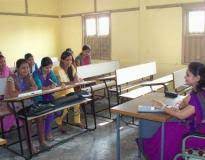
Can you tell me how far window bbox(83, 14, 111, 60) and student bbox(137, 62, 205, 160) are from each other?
4456 mm

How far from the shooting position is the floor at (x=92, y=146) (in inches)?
141

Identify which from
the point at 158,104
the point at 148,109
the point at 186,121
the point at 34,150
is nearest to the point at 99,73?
the point at 34,150

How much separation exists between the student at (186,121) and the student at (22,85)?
1.53 metres

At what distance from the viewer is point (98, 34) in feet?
24.5

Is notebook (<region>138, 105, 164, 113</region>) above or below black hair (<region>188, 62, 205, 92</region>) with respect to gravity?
below

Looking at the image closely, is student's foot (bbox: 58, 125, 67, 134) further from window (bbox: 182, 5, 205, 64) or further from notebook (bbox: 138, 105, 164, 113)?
window (bbox: 182, 5, 205, 64)

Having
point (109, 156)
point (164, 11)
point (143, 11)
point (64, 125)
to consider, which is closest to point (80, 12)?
point (143, 11)

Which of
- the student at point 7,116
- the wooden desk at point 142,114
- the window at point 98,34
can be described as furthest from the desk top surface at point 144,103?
the window at point 98,34

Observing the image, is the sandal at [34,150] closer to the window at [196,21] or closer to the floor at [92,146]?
the floor at [92,146]

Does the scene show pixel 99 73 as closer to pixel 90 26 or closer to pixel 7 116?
pixel 90 26

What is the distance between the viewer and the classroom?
9.18ft

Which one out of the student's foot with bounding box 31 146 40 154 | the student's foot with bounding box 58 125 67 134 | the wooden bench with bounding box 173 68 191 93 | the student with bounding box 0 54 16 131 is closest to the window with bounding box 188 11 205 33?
the wooden bench with bounding box 173 68 191 93

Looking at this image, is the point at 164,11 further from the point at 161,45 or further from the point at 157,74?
the point at 157,74

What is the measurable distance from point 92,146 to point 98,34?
414 centimetres
